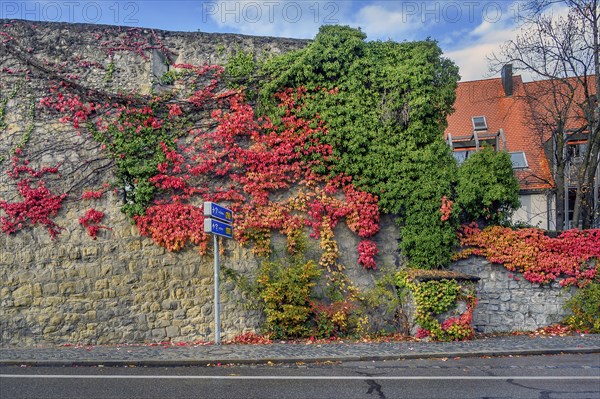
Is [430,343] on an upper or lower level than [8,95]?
lower

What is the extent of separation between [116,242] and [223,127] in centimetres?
331

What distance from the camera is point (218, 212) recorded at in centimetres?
1149

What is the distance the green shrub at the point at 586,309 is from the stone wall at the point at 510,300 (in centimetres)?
19

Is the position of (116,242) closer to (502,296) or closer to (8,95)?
(8,95)

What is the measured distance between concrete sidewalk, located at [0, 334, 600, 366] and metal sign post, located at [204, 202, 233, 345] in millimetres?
574

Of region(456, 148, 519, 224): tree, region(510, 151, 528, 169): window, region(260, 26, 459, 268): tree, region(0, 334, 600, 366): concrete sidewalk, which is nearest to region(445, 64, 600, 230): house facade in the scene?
region(510, 151, 528, 169): window

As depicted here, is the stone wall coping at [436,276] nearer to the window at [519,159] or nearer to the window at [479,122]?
the window at [519,159]

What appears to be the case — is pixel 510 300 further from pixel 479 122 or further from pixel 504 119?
pixel 504 119

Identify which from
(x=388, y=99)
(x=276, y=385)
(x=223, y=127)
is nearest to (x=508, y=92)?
(x=388, y=99)

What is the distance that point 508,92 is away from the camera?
27.9 meters

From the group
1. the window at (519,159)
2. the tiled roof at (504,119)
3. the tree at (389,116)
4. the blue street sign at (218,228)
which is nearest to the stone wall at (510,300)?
the tree at (389,116)

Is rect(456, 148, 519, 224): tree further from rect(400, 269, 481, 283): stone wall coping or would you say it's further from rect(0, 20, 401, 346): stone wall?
rect(0, 20, 401, 346): stone wall

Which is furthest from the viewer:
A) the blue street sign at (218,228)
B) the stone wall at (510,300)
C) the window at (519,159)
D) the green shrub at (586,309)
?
the window at (519,159)

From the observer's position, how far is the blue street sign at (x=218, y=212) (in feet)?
36.3
